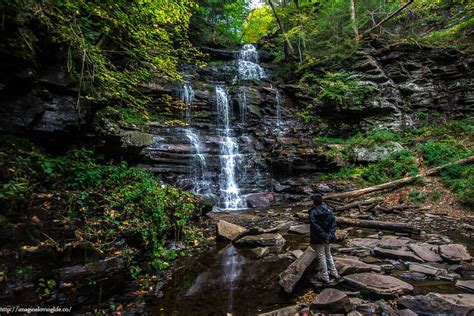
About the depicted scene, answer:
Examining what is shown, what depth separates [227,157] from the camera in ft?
53.3

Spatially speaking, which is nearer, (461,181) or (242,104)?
(461,181)

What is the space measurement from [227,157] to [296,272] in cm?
1192

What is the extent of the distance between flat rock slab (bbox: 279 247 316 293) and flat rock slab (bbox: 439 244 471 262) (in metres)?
3.42

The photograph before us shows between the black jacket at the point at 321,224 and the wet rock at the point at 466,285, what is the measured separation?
2.24 m

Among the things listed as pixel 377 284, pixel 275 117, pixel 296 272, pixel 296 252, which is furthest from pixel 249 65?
pixel 377 284

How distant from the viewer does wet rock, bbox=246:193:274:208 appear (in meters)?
13.7

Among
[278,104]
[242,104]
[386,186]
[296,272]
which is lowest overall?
[296,272]

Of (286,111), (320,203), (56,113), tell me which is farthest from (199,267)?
(286,111)

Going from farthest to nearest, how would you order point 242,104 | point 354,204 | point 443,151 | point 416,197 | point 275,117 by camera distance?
point 275,117, point 242,104, point 443,151, point 354,204, point 416,197

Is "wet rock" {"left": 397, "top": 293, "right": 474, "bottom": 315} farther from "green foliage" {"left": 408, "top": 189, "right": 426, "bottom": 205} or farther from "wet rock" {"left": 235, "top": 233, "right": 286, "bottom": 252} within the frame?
"green foliage" {"left": 408, "top": 189, "right": 426, "bottom": 205}

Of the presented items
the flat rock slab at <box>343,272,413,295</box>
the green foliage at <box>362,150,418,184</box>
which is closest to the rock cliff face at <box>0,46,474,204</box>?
the green foliage at <box>362,150,418,184</box>

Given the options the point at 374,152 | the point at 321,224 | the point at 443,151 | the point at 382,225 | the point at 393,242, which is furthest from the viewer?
the point at 374,152

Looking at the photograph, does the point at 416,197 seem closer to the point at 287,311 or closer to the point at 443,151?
the point at 443,151

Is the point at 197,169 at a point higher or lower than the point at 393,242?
higher
